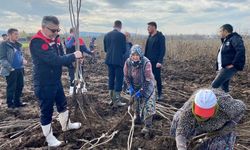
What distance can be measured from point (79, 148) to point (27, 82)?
7.25m

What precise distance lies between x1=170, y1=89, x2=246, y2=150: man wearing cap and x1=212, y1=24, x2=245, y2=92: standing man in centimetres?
304

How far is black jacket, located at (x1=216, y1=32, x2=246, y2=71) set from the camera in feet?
20.0

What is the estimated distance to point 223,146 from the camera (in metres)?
3.37

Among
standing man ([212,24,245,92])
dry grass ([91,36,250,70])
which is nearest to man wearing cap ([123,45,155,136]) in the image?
standing man ([212,24,245,92])

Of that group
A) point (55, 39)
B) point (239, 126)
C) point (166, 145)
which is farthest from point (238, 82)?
point (55, 39)

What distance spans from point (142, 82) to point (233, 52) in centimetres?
211

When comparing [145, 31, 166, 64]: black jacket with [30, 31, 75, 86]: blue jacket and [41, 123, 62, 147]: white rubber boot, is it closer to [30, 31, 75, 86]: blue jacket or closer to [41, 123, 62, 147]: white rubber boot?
[30, 31, 75, 86]: blue jacket

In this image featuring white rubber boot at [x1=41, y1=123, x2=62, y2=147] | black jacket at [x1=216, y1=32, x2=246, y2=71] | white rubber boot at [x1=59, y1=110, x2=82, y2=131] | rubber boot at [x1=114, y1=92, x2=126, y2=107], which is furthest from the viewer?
rubber boot at [x1=114, y1=92, x2=126, y2=107]

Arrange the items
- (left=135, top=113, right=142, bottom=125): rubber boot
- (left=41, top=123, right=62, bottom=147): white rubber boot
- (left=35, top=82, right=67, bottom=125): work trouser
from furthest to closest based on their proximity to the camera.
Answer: (left=135, top=113, right=142, bottom=125): rubber boot → (left=41, top=123, right=62, bottom=147): white rubber boot → (left=35, top=82, right=67, bottom=125): work trouser

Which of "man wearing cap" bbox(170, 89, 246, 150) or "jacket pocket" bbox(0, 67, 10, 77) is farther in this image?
"jacket pocket" bbox(0, 67, 10, 77)

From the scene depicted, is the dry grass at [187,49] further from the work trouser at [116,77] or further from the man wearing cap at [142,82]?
the man wearing cap at [142,82]

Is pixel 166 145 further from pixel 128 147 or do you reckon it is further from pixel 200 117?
pixel 200 117

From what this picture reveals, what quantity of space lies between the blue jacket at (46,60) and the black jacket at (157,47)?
2.79 m

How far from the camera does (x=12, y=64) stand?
6887 mm
